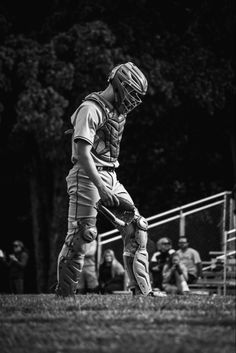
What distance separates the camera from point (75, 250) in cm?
981

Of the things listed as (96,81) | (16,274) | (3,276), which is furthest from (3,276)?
(96,81)

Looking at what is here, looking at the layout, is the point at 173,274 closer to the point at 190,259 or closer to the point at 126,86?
the point at 190,259

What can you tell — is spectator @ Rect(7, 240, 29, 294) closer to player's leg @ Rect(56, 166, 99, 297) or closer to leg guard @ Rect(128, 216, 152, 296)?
leg guard @ Rect(128, 216, 152, 296)

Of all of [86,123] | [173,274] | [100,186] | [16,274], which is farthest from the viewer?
[16,274]

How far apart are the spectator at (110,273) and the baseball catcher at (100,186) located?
990 cm

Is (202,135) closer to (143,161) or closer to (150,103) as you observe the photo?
(143,161)

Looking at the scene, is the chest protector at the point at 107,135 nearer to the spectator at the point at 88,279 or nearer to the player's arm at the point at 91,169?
the player's arm at the point at 91,169

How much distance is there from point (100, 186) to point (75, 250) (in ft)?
2.26

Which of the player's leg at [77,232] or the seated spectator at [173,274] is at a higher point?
the seated spectator at [173,274]

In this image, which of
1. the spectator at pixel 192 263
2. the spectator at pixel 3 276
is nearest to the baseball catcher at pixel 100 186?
the spectator at pixel 192 263

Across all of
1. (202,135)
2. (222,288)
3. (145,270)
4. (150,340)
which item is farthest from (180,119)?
(150,340)

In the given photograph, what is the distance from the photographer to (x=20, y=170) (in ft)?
91.0

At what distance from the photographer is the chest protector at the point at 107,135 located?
Result: 10008mm

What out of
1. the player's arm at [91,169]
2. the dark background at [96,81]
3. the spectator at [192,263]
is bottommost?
the player's arm at [91,169]
